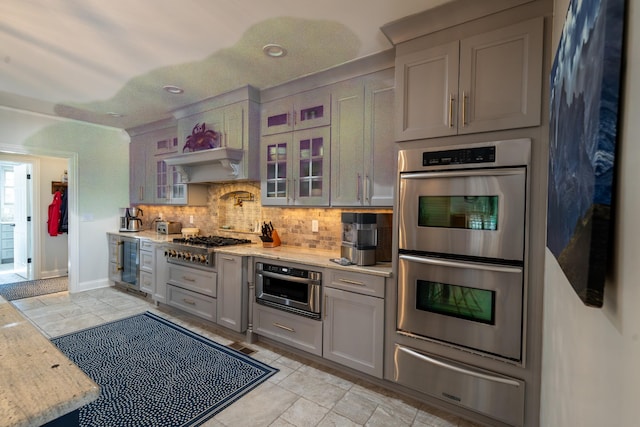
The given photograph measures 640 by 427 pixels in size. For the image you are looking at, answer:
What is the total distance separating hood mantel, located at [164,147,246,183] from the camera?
338 centimetres

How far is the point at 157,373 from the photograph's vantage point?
2.53 meters

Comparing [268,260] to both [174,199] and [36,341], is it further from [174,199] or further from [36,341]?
[174,199]

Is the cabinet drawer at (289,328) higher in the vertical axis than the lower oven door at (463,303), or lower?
lower

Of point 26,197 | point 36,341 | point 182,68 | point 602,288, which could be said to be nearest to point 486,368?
point 602,288

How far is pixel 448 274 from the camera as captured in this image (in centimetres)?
203

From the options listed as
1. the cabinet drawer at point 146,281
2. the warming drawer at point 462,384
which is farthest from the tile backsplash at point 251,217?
the warming drawer at point 462,384

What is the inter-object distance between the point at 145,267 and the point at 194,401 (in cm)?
266

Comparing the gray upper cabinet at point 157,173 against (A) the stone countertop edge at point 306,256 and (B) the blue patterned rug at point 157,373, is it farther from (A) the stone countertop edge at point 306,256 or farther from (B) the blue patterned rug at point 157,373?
(B) the blue patterned rug at point 157,373

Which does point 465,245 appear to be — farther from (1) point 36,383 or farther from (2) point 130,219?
(2) point 130,219

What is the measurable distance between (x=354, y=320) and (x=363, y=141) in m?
1.53

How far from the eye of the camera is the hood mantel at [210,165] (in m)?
3.38

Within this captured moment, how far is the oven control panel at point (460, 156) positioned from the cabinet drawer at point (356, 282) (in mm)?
934

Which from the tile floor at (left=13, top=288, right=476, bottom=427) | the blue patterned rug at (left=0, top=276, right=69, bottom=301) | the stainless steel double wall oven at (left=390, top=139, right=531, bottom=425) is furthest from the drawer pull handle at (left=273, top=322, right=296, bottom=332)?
the blue patterned rug at (left=0, top=276, right=69, bottom=301)

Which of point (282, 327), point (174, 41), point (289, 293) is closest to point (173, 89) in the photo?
point (174, 41)
